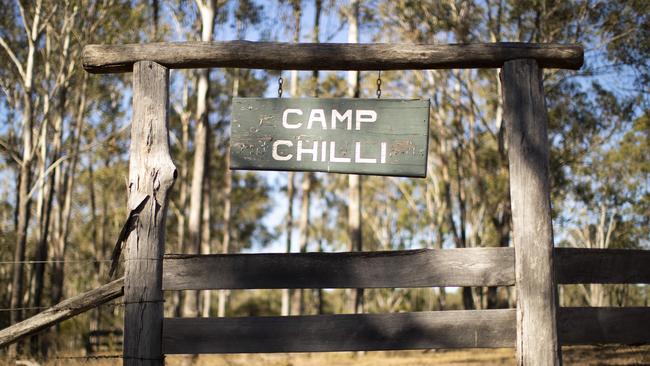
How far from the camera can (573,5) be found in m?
20.9

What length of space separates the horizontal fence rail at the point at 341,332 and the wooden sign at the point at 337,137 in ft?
3.01

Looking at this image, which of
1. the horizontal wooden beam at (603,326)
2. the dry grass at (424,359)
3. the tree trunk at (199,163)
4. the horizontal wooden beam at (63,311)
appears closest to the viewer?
the horizontal wooden beam at (63,311)

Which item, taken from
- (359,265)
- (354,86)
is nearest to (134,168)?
(359,265)

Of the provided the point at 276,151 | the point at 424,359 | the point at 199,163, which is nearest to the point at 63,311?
the point at 276,151

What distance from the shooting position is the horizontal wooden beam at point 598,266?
4727mm

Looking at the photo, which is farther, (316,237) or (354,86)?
(316,237)

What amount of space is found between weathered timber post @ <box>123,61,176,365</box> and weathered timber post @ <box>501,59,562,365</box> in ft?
7.05

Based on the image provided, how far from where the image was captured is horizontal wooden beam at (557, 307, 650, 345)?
15.2 feet

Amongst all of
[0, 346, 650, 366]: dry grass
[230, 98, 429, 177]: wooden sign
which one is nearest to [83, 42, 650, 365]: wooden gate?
[230, 98, 429, 177]: wooden sign

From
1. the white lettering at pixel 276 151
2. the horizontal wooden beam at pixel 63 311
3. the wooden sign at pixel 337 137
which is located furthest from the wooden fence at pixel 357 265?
the white lettering at pixel 276 151

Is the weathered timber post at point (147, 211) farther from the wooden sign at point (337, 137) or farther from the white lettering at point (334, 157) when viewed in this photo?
the white lettering at point (334, 157)

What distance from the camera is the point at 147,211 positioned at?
4.55m

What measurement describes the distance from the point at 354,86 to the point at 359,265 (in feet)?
50.5

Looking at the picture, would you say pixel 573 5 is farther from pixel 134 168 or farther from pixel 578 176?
pixel 134 168
